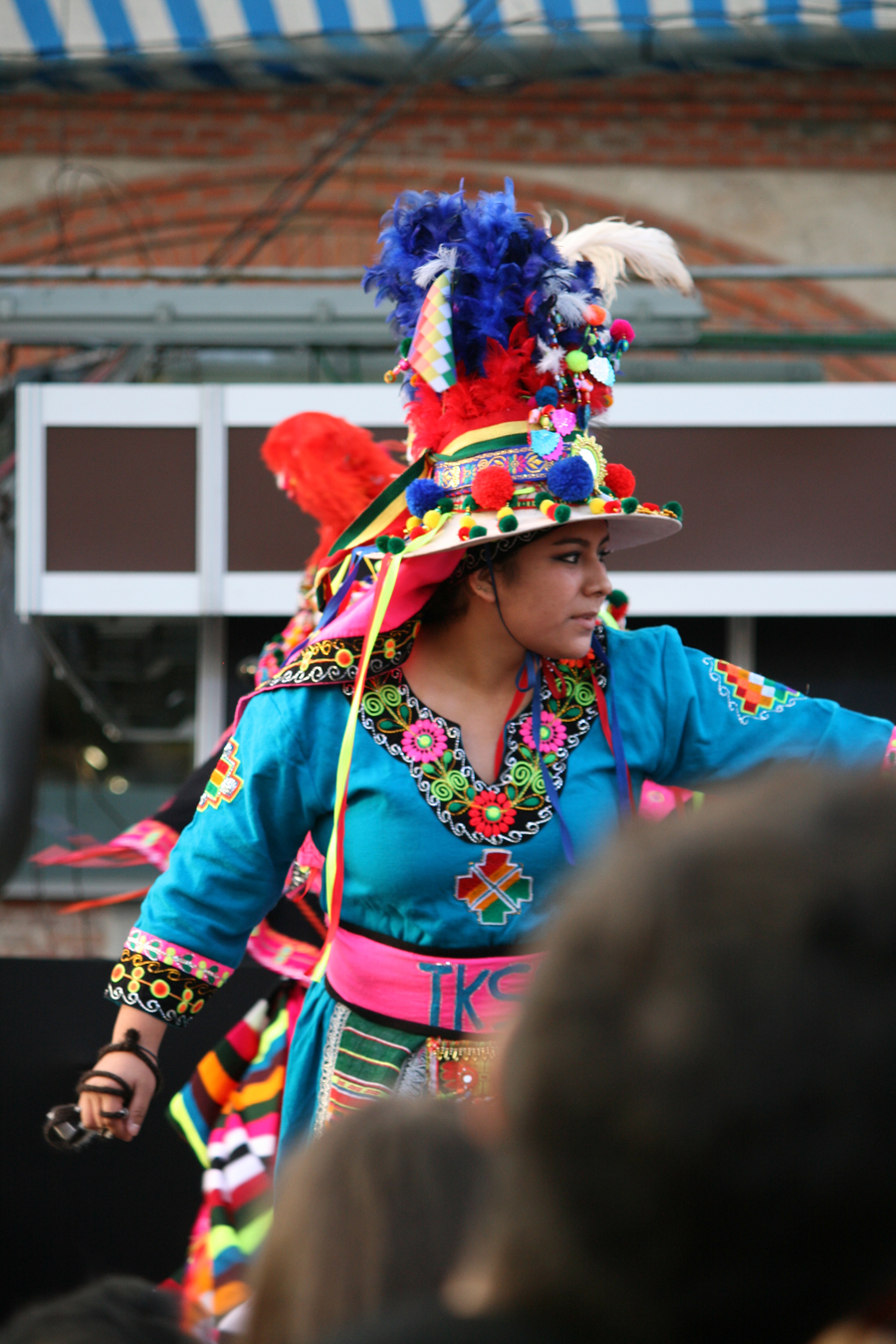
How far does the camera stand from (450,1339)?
1.74 feet

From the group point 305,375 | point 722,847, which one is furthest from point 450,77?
point 722,847

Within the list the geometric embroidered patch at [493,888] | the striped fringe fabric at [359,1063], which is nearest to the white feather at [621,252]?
the geometric embroidered patch at [493,888]

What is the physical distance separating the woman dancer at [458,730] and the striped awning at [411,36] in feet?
12.5

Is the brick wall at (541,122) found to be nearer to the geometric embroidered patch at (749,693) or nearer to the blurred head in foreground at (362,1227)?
the geometric embroidered patch at (749,693)

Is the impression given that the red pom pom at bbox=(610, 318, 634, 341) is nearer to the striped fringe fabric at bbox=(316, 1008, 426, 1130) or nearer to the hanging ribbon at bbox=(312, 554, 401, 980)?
the hanging ribbon at bbox=(312, 554, 401, 980)

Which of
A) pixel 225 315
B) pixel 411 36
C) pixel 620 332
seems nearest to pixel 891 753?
pixel 620 332

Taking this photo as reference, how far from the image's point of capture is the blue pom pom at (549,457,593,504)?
1.75 metres

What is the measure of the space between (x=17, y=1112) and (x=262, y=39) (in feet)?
13.9

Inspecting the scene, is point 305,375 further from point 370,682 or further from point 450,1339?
point 450,1339

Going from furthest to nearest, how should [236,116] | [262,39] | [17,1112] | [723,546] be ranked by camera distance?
[236,116] < [262,39] < [723,546] < [17,1112]

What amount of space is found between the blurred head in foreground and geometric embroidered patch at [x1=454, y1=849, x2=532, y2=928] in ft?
3.31

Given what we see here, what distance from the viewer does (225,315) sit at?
149 inches

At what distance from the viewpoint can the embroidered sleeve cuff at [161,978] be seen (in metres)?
1.72

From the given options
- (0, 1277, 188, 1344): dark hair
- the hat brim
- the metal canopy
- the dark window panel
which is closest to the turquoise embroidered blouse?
the hat brim
